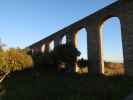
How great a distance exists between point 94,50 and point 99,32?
1.83 metres

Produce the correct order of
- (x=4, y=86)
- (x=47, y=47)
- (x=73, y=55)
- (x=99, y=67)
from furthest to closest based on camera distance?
(x=47, y=47)
(x=73, y=55)
(x=99, y=67)
(x=4, y=86)

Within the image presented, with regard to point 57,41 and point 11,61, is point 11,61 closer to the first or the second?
point 11,61

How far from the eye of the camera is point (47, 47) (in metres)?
33.6

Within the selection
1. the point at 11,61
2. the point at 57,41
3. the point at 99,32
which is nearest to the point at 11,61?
the point at 11,61

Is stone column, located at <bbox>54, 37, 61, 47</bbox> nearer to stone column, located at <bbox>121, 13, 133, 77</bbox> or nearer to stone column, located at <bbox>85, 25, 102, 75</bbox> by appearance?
stone column, located at <bbox>85, 25, 102, 75</bbox>

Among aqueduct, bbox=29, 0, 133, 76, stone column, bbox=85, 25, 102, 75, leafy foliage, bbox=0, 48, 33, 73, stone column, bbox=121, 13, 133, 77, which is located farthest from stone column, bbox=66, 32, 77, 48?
leafy foliage, bbox=0, 48, 33, 73

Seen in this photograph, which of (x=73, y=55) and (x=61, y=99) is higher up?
(x=73, y=55)

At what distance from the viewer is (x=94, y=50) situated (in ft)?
78.3

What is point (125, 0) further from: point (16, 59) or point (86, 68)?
point (16, 59)

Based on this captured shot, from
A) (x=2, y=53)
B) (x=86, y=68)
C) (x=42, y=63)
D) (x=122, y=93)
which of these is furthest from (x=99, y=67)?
(x=122, y=93)

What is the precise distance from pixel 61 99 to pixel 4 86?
21.6 ft

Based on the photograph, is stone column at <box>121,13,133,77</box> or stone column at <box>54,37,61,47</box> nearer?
stone column at <box>121,13,133,77</box>

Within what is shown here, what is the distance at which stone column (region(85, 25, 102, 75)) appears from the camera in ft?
76.3

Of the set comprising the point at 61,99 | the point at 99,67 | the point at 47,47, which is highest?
the point at 47,47
